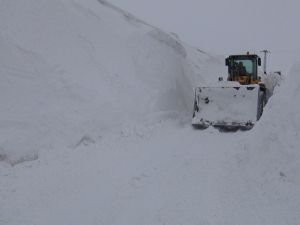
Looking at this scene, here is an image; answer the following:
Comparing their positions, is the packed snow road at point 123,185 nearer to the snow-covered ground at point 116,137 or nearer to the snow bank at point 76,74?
the snow-covered ground at point 116,137

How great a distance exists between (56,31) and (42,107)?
3.37m

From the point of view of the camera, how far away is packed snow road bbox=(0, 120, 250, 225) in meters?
5.67

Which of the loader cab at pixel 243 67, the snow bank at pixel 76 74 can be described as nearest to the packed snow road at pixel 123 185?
the snow bank at pixel 76 74

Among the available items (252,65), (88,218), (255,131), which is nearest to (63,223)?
(88,218)

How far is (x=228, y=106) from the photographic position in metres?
11.9

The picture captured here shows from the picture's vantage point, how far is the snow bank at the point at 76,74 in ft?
30.6

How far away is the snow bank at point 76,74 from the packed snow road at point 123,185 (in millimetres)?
753

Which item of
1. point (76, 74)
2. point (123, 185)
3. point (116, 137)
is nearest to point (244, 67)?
point (76, 74)

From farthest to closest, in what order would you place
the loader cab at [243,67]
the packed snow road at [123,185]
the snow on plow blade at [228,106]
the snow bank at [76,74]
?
the loader cab at [243,67]
the snow on plow blade at [228,106]
the snow bank at [76,74]
the packed snow road at [123,185]

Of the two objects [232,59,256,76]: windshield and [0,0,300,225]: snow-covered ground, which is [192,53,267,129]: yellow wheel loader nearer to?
[0,0,300,225]: snow-covered ground

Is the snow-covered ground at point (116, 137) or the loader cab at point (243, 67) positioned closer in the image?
the snow-covered ground at point (116, 137)

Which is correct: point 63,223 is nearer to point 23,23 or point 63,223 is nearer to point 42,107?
point 42,107

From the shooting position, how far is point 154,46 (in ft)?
49.6

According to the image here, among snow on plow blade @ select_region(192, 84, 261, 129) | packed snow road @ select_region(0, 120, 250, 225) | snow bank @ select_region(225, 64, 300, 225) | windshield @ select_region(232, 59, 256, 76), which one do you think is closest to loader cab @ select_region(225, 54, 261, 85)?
windshield @ select_region(232, 59, 256, 76)
